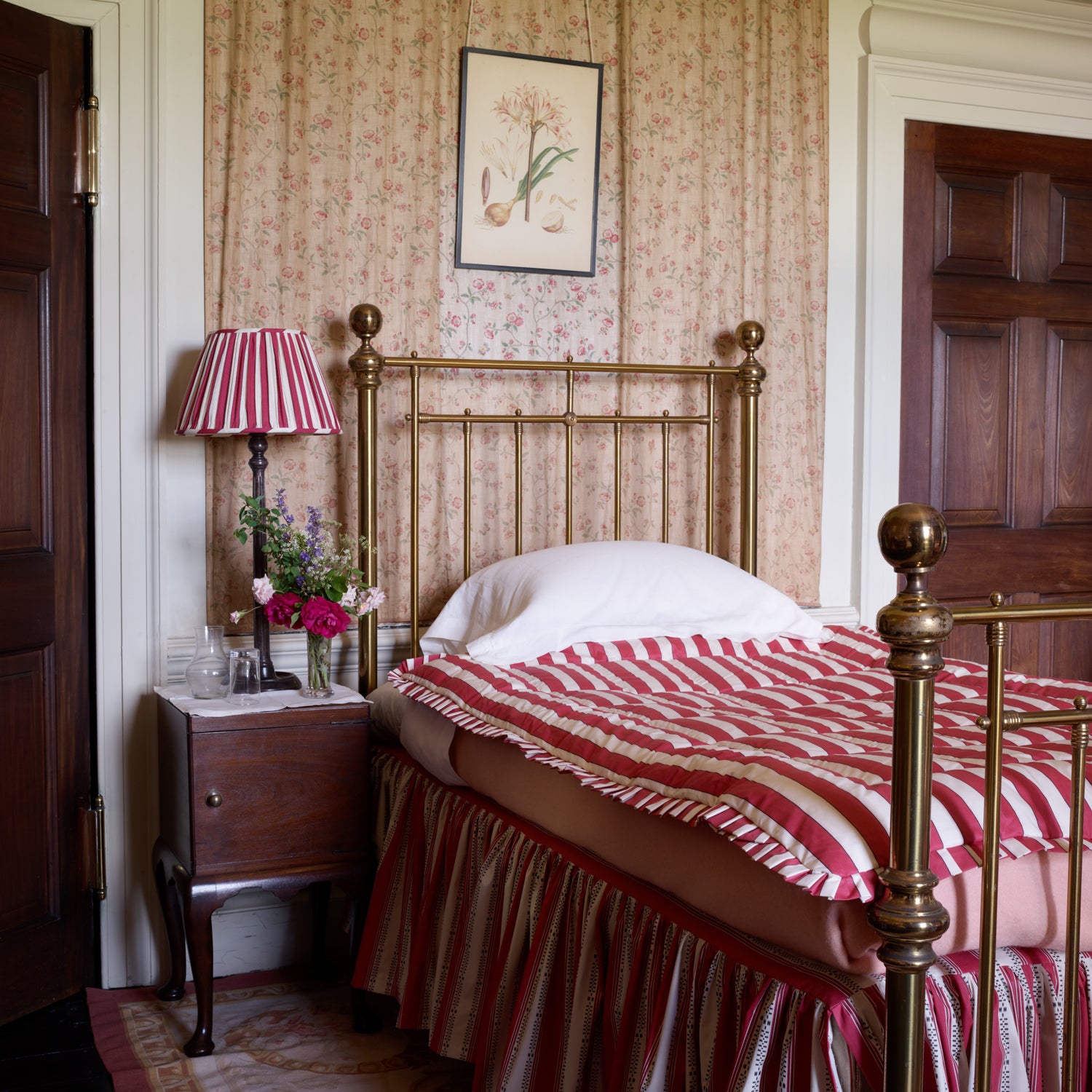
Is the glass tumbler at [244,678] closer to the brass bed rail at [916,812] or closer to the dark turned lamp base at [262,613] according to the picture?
the dark turned lamp base at [262,613]

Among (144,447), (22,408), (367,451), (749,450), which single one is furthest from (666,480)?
(22,408)

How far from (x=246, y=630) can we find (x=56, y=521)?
485 mm

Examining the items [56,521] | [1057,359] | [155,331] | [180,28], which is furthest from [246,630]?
[1057,359]

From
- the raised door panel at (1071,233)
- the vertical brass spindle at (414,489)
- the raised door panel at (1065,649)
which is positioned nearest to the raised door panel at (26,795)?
the vertical brass spindle at (414,489)

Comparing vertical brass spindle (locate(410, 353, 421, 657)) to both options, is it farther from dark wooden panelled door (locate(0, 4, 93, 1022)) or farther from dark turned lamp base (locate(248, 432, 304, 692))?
dark wooden panelled door (locate(0, 4, 93, 1022))

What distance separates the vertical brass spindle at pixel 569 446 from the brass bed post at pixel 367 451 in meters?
0.50

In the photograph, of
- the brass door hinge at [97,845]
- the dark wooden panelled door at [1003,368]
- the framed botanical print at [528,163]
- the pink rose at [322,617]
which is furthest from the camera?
the dark wooden panelled door at [1003,368]

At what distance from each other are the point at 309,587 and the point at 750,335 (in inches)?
53.1

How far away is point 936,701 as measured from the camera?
2109mm

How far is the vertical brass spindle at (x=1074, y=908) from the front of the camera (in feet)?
4.66

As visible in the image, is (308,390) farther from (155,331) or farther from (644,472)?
(644,472)

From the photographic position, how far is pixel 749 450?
129 inches

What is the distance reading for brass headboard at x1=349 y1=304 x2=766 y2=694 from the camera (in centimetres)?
287

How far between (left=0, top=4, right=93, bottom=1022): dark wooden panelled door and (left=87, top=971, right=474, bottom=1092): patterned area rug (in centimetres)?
24
